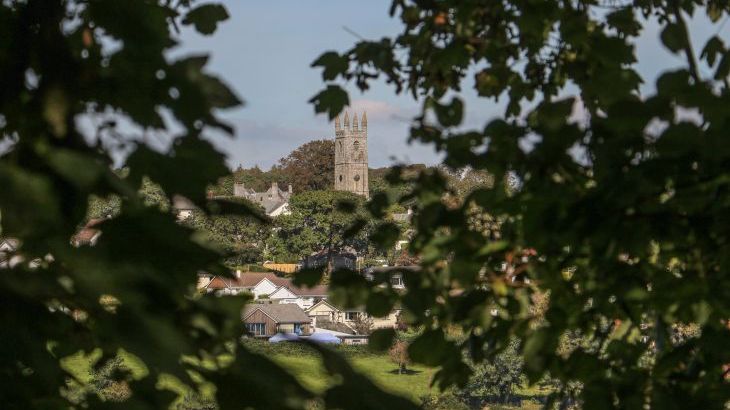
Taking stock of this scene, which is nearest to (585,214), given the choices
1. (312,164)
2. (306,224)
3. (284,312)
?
(284,312)

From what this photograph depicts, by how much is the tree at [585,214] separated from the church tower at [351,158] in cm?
13608

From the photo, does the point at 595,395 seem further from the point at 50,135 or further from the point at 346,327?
the point at 346,327

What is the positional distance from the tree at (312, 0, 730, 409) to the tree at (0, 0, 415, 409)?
52.3 inches

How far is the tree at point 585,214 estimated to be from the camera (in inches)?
106

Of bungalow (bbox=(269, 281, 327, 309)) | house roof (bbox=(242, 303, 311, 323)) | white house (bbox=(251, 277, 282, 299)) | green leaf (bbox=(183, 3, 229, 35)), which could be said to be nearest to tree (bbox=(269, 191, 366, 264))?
bungalow (bbox=(269, 281, 327, 309))

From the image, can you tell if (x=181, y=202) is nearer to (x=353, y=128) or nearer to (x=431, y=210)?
(x=431, y=210)

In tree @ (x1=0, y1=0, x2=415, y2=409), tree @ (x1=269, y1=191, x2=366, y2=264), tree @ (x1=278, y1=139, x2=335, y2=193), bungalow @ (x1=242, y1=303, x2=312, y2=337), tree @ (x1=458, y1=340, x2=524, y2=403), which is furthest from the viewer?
tree @ (x1=278, y1=139, x2=335, y2=193)

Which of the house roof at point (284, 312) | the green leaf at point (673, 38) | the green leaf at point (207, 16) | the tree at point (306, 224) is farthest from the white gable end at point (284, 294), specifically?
the green leaf at point (207, 16)

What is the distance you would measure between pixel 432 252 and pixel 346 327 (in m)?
69.5

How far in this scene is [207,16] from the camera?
288 cm

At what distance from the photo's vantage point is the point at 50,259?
146cm

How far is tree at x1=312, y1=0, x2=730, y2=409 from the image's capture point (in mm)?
2684

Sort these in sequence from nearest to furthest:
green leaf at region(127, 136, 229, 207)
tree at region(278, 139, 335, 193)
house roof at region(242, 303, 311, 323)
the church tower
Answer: green leaf at region(127, 136, 229, 207) < house roof at region(242, 303, 311, 323) < tree at region(278, 139, 335, 193) < the church tower

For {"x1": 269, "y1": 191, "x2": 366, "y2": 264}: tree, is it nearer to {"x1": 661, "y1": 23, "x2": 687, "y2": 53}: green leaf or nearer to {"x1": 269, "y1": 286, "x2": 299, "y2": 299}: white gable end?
{"x1": 269, "y1": 286, "x2": 299, "y2": 299}: white gable end
